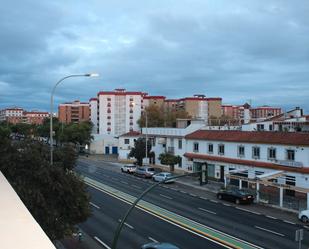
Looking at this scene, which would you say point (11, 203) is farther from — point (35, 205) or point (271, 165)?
point (271, 165)

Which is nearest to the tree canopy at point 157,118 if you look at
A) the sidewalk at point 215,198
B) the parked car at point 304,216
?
the sidewalk at point 215,198

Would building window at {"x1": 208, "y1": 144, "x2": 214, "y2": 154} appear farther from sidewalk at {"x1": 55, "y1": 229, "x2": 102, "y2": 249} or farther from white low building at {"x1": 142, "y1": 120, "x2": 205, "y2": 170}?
sidewalk at {"x1": 55, "y1": 229, "x2": 102, "y2": 249}

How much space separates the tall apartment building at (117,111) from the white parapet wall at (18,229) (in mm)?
121829

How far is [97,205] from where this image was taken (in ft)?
109

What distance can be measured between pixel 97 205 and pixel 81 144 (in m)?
62.6

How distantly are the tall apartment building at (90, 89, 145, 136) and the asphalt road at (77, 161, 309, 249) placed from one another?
287 ft

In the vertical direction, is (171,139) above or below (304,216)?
above

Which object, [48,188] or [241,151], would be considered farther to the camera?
[241,151]

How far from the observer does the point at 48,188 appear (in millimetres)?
17219

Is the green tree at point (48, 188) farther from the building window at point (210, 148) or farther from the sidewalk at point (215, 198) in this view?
the building window at point (210, 148)

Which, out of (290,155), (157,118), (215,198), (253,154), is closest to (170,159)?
(253,154)

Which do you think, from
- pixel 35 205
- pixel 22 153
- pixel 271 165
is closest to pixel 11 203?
pixel 35 205

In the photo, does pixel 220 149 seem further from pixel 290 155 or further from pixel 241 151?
pixel 290 155

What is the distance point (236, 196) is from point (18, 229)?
32686 mm
